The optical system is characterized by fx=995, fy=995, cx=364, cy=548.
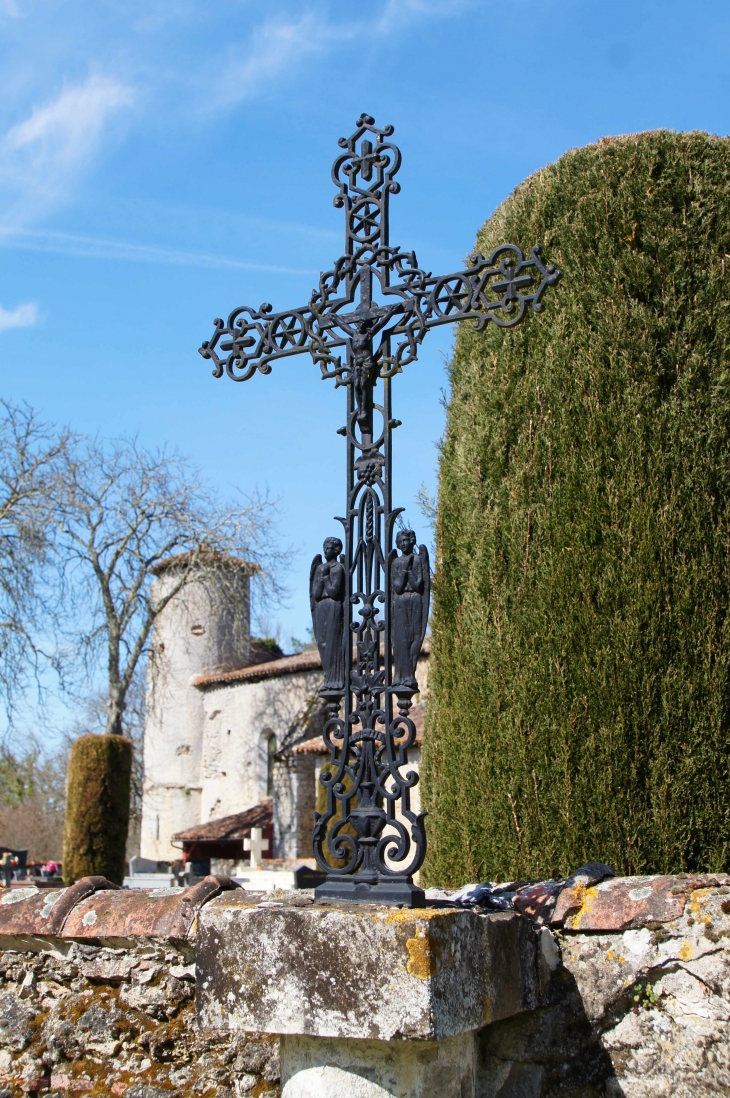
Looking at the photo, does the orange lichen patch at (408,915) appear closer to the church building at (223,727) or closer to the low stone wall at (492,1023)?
the low stone wall at (492,1023)

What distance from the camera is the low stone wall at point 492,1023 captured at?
313 cm

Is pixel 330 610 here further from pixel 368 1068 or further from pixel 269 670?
pixel 269 670

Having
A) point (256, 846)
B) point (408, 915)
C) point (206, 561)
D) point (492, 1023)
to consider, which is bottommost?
point (256, 846)

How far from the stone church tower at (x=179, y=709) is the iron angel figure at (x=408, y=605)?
89.2 feet

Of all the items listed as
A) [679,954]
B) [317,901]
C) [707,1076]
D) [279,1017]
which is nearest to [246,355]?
[317,901]

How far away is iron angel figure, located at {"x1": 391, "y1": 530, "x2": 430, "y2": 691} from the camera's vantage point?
3.02m

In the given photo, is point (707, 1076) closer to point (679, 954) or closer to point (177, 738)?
point (679, 954)

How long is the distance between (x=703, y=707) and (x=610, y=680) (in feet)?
1.49

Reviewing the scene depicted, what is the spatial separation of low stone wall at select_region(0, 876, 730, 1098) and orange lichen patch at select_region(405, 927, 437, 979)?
0.07 feet

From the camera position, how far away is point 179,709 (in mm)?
32094

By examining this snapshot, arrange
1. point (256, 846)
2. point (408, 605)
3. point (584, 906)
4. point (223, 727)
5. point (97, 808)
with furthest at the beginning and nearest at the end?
1. point (223, 727)
2. point (256, 846)
3. point (97, 808)
4. point (584, 906)
5. point (408, 605)

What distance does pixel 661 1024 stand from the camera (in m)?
3.15

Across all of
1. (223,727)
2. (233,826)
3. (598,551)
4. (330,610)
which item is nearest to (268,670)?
(223,727)

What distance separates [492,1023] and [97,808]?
16.3 metres
